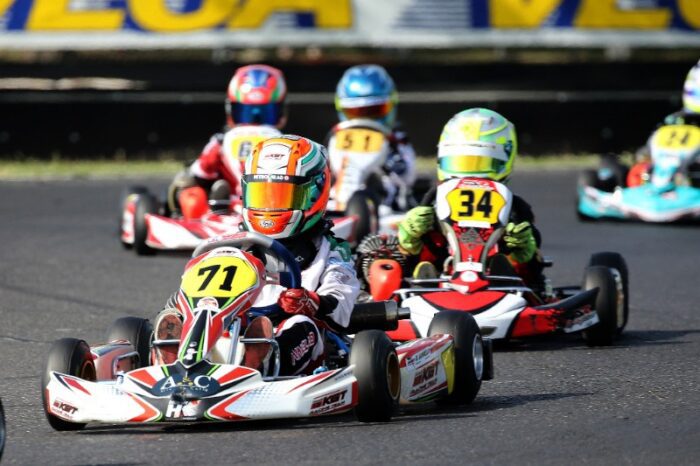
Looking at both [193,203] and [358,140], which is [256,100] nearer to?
[358,140]

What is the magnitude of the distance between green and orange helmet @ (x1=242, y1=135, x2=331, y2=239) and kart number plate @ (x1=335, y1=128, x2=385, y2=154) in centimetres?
607

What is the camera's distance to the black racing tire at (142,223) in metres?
11.4

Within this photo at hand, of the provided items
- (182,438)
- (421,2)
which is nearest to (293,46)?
(421,2)

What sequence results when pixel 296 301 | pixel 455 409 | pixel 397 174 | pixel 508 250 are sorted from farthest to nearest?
pixel 397 174 < pixel 508 250 < pixel 455 409 < pixel 296 301

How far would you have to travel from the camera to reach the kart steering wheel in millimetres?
5840

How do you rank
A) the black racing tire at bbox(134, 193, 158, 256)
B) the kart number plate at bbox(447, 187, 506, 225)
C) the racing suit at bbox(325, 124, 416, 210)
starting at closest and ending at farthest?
the kart number plate at bbox(447, 187, 506, 225)
the black racing tire at bbox(134, 193, 158, 256)
the racing suit at bbox(325, 124, 416, 210)

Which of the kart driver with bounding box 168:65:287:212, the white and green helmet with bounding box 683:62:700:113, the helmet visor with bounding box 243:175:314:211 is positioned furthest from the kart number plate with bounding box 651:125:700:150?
the helmet visor with bounding box 243:175:314:211

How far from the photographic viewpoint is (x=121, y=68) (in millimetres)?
16984

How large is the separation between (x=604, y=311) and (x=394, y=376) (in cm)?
217

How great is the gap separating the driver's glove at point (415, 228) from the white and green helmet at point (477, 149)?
345mm

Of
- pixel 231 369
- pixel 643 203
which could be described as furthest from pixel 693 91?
pixel 231 369

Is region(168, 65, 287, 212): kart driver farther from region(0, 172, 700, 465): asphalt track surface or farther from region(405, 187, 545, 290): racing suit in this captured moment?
region(405, 187, 545, 290): racing suit

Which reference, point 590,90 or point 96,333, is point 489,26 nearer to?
point 590,90

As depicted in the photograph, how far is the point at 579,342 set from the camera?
25.7 feet
